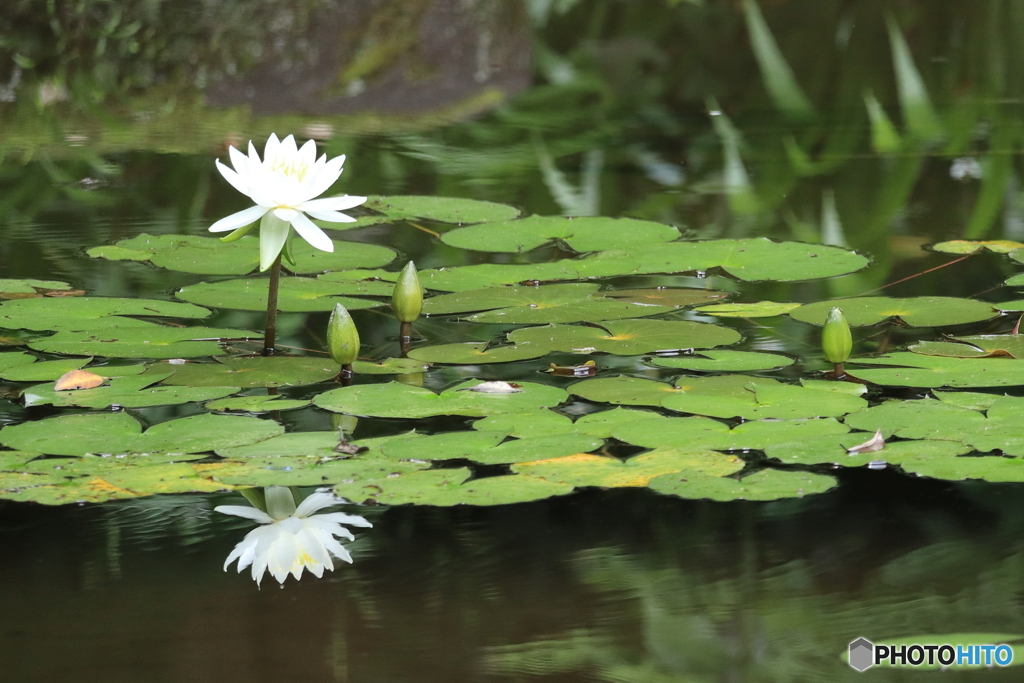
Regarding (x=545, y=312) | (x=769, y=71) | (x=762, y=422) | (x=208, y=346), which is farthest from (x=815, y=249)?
(x=769, y=71)

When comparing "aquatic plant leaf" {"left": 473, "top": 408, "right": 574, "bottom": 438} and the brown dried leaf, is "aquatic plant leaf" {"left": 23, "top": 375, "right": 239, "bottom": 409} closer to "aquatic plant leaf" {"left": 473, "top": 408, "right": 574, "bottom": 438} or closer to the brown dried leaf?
the brown dried leaf

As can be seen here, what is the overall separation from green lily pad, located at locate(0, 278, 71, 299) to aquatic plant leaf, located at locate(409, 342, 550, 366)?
705 mm

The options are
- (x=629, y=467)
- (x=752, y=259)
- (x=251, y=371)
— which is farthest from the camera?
(x=752, y=259)

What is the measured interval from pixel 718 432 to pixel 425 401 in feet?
1.16

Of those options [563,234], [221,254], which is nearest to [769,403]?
[563,234]

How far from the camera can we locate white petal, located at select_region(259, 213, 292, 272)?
1699 mm

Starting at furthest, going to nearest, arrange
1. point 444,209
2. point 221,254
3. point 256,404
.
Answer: point 444,209
point 221,254
point 256,404

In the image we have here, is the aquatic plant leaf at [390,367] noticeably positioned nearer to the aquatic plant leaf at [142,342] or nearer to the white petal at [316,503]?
the aquatic plant leaf at [142,342]

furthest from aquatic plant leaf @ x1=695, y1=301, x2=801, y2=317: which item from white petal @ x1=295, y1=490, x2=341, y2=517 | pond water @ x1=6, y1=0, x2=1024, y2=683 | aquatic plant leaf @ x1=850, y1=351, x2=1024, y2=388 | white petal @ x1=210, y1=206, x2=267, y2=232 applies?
white petal @ x1=295, y1=490, x2=341, y2=517

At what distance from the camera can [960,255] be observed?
2324 millimetres

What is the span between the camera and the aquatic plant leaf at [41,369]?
1.66 meters

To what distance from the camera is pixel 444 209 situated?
265 centimetres

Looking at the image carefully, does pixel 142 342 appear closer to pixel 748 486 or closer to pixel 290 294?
pixel 290 294

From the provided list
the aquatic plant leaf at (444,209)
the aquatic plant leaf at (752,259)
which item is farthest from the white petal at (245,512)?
the aquatic plant leaf at (444,209)
